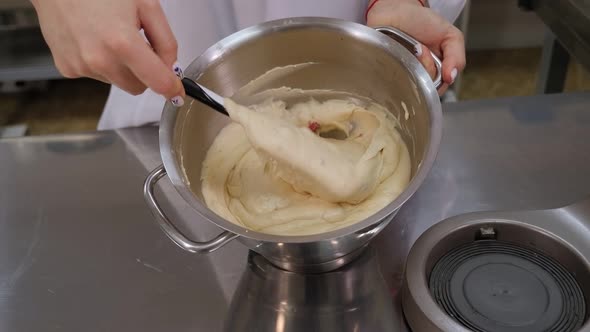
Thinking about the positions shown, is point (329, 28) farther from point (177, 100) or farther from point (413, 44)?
point (177, 100)

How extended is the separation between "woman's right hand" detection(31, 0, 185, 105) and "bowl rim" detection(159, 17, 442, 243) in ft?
0.20

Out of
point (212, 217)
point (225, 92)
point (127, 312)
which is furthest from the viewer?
point (225, 92)

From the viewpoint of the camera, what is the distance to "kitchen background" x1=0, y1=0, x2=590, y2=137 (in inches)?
70.1

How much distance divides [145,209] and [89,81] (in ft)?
4.81

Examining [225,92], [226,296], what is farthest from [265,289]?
[225,92]

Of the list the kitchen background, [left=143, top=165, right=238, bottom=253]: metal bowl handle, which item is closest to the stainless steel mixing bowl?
[left=143, top=165, right=238, bottom=253]: metal bowl handle

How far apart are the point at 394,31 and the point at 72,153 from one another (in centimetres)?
48

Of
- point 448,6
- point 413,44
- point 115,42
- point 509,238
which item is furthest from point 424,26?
point 115,42

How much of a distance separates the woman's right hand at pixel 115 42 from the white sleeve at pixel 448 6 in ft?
1.56

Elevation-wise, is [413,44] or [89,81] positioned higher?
[413,44]

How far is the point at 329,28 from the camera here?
0.69 meters

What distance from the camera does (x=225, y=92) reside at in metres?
0.72

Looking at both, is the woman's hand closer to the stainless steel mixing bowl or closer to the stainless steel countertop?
the stainless steel mixing bowl

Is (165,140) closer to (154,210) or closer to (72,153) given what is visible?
(154,210)
